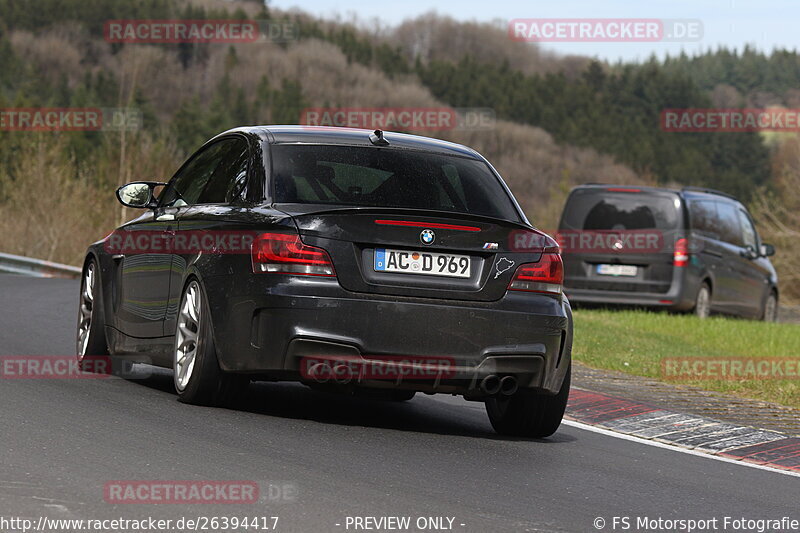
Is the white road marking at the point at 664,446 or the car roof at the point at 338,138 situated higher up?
the car roof at the point at 338,138

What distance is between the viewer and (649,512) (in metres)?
5.71

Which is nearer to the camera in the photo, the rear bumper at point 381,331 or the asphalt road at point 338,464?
the asphalt road at point 338,464

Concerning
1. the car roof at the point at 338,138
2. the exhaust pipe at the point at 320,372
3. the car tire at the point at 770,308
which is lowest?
the car tire at the point at 770,308

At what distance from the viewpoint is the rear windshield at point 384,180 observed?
Answer: 746cm

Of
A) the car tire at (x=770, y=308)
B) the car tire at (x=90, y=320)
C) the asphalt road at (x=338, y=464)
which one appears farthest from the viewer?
the car tire at (x=770, y=308)

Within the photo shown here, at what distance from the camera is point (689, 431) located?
336 inches

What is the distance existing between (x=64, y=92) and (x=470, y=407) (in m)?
144

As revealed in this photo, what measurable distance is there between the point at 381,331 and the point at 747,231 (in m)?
16.6

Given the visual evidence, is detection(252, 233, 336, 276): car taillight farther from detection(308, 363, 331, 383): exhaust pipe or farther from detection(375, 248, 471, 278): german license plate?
detection(308, 363, 331, 383): exhaust pipe

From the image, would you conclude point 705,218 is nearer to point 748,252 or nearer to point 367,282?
point 748,252

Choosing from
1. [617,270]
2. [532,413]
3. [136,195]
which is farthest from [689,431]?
[617,270]

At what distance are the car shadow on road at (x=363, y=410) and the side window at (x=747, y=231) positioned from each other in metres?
13.8

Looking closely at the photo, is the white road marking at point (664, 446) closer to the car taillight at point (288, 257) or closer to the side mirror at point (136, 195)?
the car taillight at point (288, 257)

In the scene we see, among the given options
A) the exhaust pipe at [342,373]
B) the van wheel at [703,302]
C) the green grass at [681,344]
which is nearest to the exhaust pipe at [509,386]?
the exhaust pipe at [342,373]
